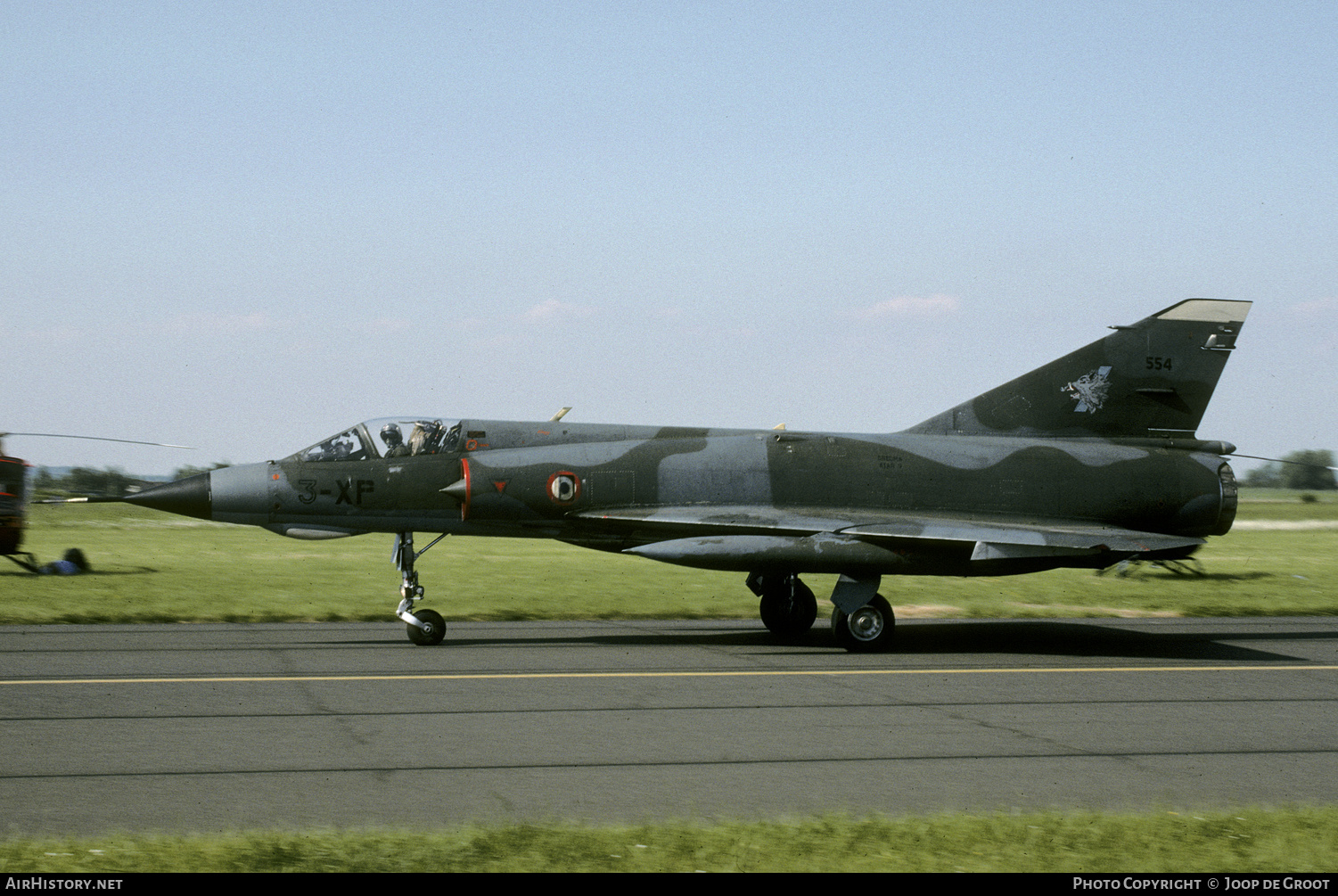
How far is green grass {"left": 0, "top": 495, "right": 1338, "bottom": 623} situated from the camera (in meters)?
18.6

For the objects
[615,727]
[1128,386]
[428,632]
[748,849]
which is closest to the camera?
[748,849]

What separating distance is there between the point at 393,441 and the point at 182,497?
2637 mm

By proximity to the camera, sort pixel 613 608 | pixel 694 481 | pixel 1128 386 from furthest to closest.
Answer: pixel 613 608 → pixel 1128 386 → pixel 694 481

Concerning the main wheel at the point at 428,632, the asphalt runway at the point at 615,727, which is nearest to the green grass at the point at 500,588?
the asphalt runway at the point at 615,727

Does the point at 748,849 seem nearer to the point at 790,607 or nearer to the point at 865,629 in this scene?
the point at 865,629

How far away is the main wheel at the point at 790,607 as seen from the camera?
17.1 m

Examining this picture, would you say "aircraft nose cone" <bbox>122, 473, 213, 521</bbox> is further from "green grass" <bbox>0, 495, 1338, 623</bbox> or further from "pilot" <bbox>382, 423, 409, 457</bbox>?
"green grass" <bbox>0, 495, 1338, 623</bbox>

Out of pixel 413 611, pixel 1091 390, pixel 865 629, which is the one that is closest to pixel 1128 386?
pixel 1091 390

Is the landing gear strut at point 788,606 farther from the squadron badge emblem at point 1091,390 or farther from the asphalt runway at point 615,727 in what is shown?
the squadron badge emblem at point 1091,390

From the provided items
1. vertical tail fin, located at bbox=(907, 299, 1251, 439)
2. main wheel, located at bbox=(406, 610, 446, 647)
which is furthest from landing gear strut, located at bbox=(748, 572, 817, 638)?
main wheel, located at bbox=(406, 610, 446, 647)

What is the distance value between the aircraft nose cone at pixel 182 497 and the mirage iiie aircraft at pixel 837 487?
1.0 inches

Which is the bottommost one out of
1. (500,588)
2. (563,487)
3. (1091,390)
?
(500,588)

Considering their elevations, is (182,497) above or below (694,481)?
below

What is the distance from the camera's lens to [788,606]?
17094 millimetres
